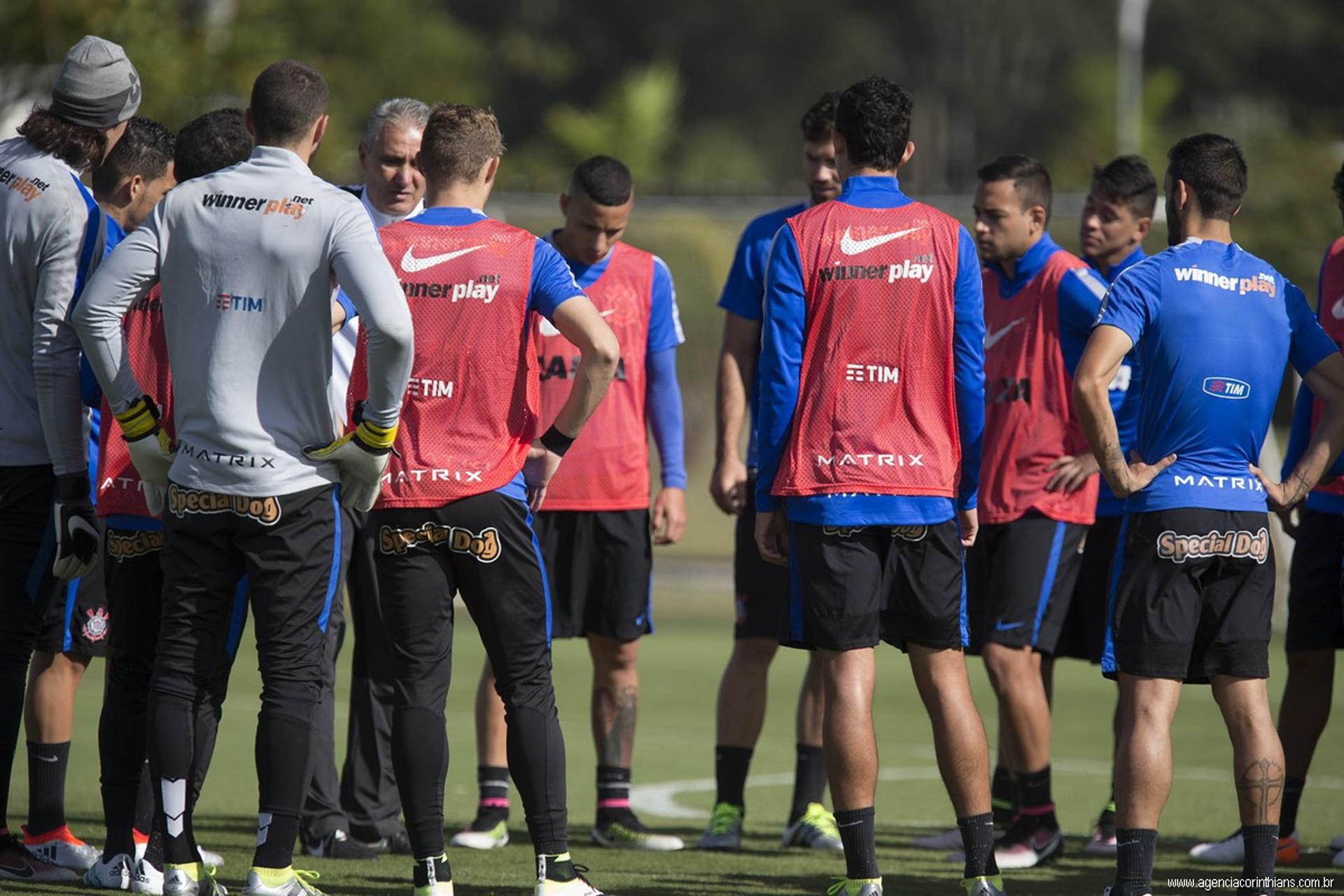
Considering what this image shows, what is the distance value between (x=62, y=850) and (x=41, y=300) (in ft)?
6.32

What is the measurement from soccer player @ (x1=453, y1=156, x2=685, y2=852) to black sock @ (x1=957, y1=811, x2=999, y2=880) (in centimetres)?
200

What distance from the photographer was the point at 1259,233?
31.7 m

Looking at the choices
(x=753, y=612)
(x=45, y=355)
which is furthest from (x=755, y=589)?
(x=45, y=355)

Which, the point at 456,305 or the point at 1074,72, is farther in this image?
the point at 1074,72

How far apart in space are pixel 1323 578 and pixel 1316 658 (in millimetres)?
318

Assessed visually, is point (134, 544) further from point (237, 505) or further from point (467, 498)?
point (467, 498)

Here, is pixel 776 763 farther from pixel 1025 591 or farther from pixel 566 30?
pixel 566 30

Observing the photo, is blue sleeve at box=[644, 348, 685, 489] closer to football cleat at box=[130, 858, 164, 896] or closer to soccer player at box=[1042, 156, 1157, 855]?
soccer player at box=[1042, 156, 1157, 855]

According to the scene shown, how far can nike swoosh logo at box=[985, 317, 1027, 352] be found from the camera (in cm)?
768

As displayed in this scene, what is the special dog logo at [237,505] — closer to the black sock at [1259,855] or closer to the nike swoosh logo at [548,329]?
the nike swoosh logo at [548,329]

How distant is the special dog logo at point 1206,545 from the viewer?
5844 mm

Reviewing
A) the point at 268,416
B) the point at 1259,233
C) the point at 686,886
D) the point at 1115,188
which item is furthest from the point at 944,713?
the point at 1259,233

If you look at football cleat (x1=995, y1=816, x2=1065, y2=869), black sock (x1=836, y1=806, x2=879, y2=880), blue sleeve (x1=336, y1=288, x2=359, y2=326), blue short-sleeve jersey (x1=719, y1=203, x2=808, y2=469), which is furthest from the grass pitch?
blue sleeve (x1=336, y1=288, x2=359, y2=326)

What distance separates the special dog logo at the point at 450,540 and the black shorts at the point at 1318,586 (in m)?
3.35
